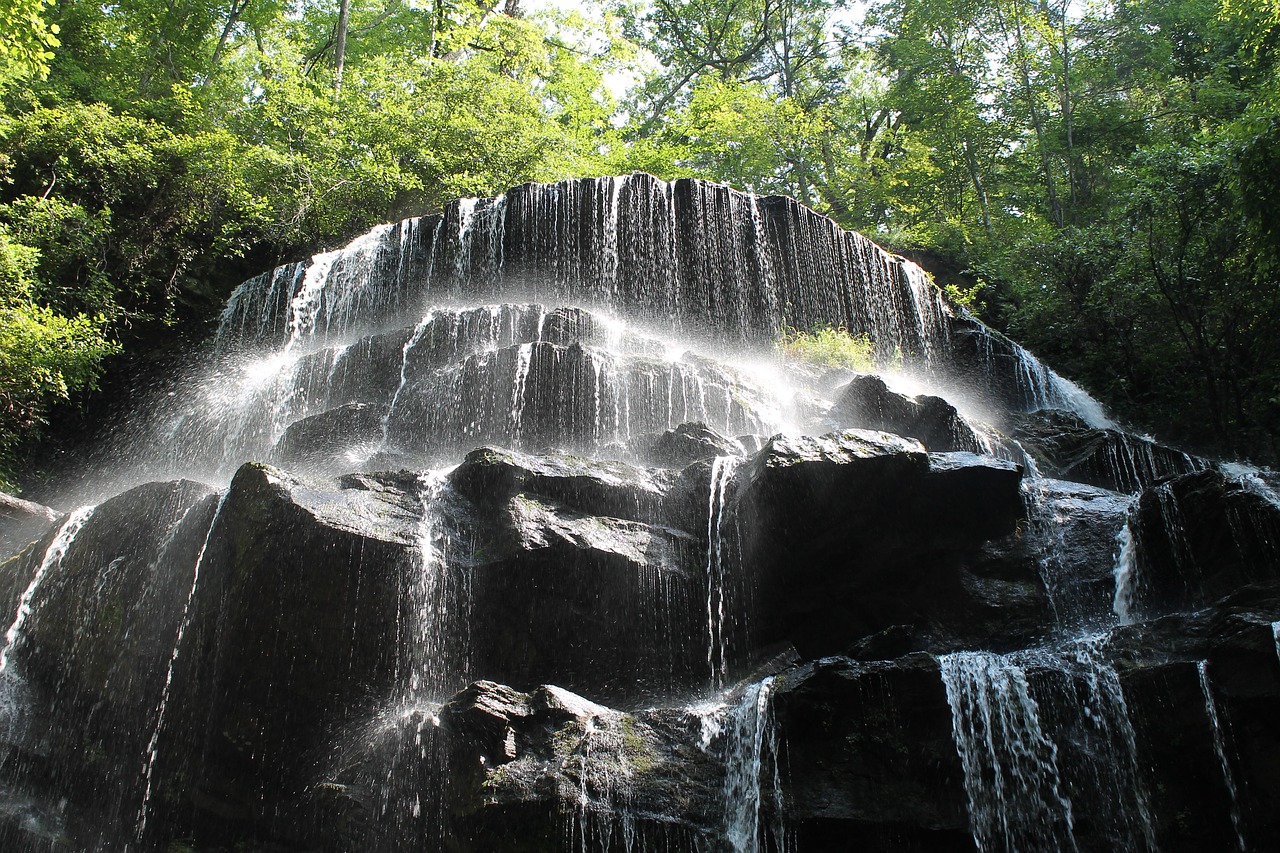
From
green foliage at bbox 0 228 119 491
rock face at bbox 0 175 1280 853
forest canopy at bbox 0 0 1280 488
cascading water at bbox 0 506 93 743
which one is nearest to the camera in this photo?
rock face at bbox 0 175 1280 853

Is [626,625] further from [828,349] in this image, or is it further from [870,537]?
[828,349]

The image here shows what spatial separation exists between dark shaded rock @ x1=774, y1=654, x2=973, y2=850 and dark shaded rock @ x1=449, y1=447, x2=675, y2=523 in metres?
2.88

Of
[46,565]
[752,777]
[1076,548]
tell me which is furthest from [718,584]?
[46,565]

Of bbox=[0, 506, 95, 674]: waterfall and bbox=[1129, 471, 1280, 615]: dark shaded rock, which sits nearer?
bbox=[1129, 471, 1280, 615]: dark shaded rock

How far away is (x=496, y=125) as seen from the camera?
790 inches

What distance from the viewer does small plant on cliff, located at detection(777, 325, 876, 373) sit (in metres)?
14.0

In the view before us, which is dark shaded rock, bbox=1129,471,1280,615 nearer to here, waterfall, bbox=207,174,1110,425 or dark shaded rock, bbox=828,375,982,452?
dark shaded rock, bbox=828,375,982,452

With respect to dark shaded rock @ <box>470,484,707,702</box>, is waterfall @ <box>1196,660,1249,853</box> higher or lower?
lower

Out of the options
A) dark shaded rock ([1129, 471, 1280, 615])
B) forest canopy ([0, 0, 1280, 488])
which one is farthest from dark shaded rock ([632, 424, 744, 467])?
forest canopy ([0, 0, 1280, 488])

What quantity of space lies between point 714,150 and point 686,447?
18.4m

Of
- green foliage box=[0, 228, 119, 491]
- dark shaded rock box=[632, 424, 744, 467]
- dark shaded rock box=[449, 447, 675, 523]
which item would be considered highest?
green foliage box=[0, 228, 119, 491]

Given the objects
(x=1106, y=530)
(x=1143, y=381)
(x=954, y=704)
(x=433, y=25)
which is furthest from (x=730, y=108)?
(x=954, y=704)

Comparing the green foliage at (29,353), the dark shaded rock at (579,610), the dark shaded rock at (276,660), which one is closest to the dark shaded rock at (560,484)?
the dark shaded rock at (579,610)

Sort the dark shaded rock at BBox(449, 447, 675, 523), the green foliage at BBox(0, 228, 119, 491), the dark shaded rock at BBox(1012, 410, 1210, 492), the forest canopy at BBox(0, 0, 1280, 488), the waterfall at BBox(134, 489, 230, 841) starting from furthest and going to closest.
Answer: the forest canopy at BBox(0, 0, 1280, 488), the green foliage at BBox(0, 228, 119, 491), the dark shaded rock at BBox(1012, 410, 1210, 492), the dark shaded rock at BBox(449, 447, 675, 523), the waterfall at BBox(134, 489, 230, 841)
